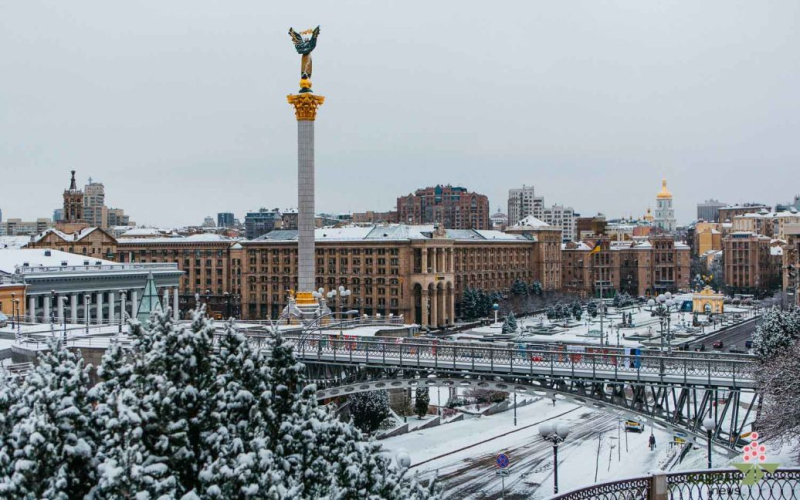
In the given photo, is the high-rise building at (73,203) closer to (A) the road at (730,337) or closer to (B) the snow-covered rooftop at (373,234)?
(B) the snow-covered rooftop at (373,234)

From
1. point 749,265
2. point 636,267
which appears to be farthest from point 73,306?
point 749,265

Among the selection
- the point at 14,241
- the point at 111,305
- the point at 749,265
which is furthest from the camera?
the point at 749,265

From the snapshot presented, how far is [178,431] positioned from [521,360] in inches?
870

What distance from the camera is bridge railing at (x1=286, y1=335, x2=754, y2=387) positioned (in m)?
32.9

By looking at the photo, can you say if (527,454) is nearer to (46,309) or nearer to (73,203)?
(46,309)

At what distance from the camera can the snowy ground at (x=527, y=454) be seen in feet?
138

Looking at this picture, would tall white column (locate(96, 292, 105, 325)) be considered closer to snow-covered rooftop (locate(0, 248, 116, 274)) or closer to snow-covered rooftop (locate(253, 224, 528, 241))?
snow-covered rooftop (locate(0, 248, 116, 274))

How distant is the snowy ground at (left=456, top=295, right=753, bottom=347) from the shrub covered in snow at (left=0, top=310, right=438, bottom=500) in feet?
205

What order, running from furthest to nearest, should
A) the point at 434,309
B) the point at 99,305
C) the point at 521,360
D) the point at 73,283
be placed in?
the point at 434,309 → the point at 99,305 → the point at 73,283 → the point at 521,360

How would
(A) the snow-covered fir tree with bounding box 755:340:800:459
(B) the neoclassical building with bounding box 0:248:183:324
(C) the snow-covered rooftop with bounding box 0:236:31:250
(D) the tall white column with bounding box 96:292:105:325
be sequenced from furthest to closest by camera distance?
(C) the snow-covered rooftop with bounding box 0:236:31:250 < (D) the tall white column with bounding box 96:292:105:325 < (B) the neoclassical building with bounding box 0:248:183:324 < (A) the snow-covered fir tree with bounding box 755:340:800:459

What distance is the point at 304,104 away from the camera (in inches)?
2456

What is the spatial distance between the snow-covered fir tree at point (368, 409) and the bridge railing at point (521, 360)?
969 cm

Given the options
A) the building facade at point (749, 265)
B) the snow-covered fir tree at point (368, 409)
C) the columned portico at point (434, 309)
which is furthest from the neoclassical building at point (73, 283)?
the building facade at point (749, 265)

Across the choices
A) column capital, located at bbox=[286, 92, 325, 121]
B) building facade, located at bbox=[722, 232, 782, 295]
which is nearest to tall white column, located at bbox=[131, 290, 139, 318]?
A: column capital, located at bbox=[286, 92, 325, 121]
